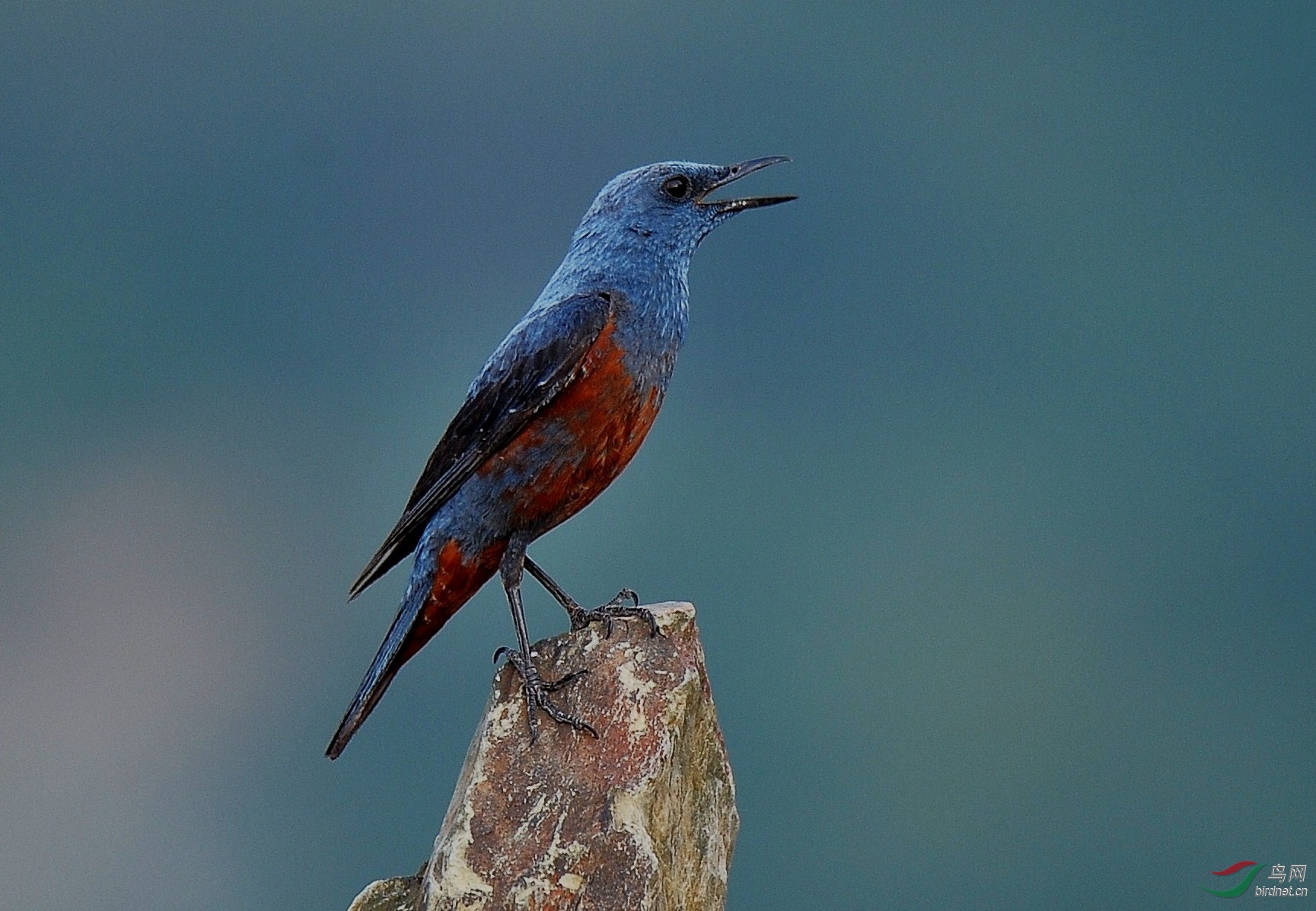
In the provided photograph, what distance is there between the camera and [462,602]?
22.0 feet

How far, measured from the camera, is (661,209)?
6.72 metres

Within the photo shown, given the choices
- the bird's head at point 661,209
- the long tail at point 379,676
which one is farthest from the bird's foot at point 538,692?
the bird's head at point 661,209

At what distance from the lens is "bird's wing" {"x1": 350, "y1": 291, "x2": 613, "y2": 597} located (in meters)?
6.37

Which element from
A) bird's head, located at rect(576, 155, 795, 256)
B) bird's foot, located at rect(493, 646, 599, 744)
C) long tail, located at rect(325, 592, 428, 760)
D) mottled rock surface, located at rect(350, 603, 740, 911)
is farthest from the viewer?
bird's head, located at rect(576, 155, 795, 256)

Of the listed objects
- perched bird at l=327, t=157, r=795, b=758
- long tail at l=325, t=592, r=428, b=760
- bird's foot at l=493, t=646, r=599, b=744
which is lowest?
bird's foot at l=493, t=646, r=599, b=744

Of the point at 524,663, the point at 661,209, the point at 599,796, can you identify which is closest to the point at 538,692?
the point at 524,663

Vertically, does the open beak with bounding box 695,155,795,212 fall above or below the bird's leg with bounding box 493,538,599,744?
above

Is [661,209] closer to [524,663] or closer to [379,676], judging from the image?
[524,663]

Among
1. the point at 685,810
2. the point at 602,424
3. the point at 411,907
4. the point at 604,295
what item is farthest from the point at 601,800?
the point at 604,295

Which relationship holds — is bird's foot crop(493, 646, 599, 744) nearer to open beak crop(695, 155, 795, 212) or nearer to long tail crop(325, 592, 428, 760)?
long tail crop(325, 592, 428, 760)

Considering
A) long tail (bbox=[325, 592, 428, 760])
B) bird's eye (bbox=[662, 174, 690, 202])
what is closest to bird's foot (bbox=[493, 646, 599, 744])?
long tail (bbox=[325, 592, 428, 760])

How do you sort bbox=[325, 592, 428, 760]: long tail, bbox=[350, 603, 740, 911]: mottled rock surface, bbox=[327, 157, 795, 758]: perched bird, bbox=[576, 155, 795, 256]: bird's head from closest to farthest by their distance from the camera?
bbox=[350, 603, 740, 911]: mottled rock surface → bbox=[327, 157, 795, 758]: perched bird → bbox=[325, 592, 428, 760]: long tail → bbox=[576, 155, 795, 256]: bird's head

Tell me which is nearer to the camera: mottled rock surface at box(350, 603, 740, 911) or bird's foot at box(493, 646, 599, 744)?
mottled rock surface at box(350, 603, 740, 911)

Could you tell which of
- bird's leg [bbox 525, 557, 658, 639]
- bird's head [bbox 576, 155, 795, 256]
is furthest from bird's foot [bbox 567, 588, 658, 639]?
bird's head [bbox 576, 155, 795, 256]
